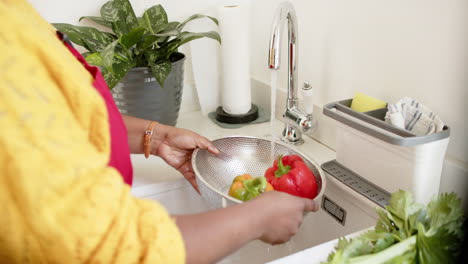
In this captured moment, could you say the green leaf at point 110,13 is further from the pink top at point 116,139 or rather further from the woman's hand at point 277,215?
the woman's hand at point 277,215

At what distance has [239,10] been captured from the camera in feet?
4.19

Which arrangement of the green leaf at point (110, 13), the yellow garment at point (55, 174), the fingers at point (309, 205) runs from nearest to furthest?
1. the yellow garment at point (55, 174)
2. the fingers at point (309, 205)
3. the green leaf at point (110, 13)

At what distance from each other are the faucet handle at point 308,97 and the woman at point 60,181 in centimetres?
65

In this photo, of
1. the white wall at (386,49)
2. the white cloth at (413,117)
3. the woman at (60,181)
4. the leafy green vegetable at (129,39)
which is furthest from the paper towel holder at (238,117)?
the woman at (60,181)

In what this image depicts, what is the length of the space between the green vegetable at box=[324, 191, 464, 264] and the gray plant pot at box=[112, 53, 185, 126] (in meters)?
0.77

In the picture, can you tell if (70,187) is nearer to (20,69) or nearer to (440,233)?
(20,69)

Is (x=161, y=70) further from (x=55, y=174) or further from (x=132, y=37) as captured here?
(x=55, y=174)

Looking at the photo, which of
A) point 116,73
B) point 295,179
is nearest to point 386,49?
point 295,179

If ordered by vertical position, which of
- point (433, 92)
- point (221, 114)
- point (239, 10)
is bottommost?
point (221, 114)

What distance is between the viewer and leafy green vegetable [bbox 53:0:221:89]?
1142 millimetres

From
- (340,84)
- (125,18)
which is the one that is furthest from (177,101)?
(340,84)

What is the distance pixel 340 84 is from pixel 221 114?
0.44 metres

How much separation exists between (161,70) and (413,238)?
0.79 m

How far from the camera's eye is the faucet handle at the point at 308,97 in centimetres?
110
